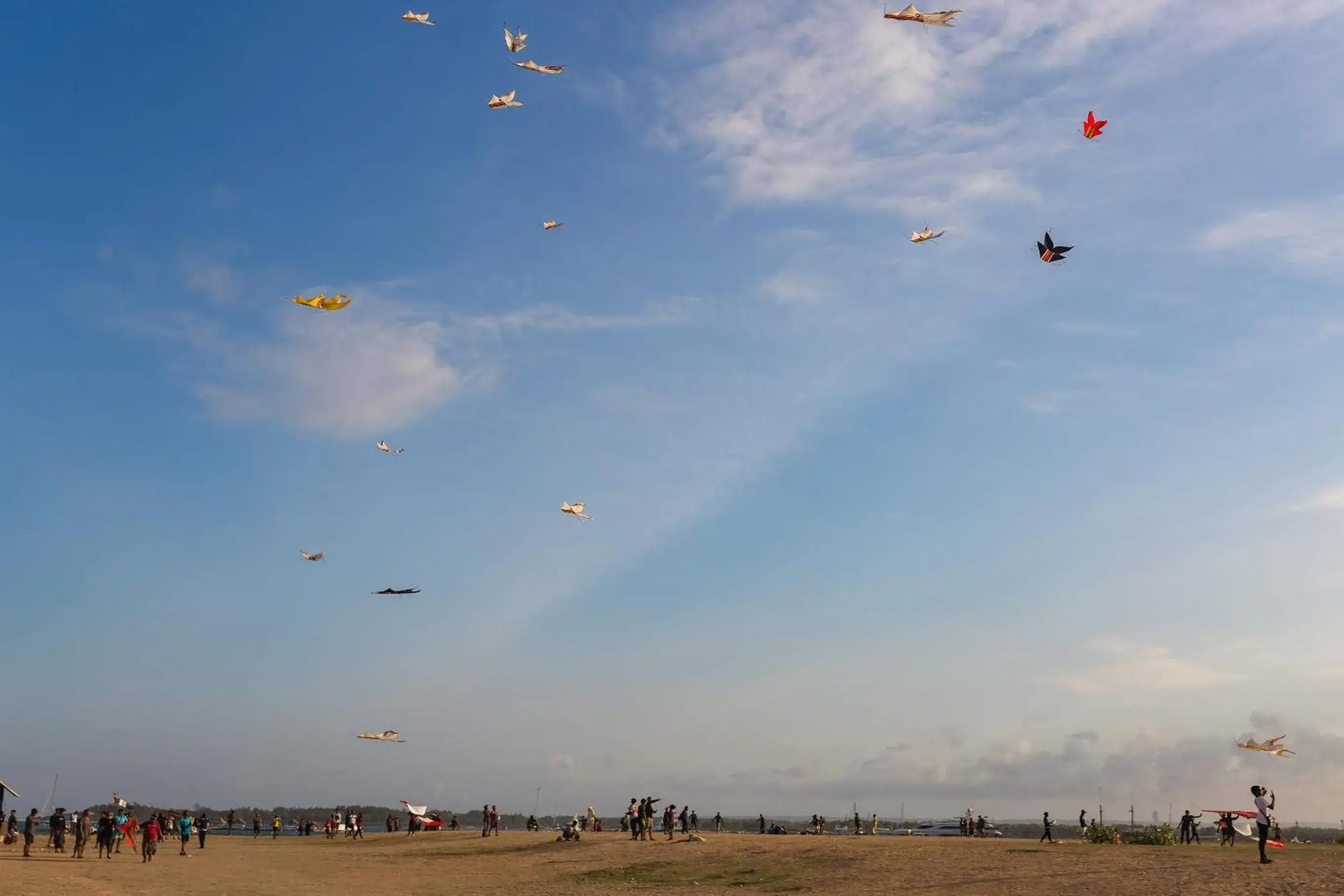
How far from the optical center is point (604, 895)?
98.9 feet

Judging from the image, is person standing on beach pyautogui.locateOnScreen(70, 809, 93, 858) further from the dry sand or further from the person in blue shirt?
the person in blue shirt

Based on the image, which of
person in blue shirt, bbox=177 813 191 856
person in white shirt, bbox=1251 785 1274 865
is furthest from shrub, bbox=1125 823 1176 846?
person in blue shirt, bbox=177 813 191 856

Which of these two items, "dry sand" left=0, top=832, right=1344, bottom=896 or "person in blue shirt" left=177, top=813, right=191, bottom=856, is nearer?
"dry sand" left=0, top=832, right=1344, bottom=896

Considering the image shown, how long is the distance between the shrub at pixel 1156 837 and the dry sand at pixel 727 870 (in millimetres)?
3797

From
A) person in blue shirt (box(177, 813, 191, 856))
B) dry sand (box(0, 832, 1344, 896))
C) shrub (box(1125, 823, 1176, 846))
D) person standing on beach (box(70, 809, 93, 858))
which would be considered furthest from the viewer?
person in blue shirt (box(177, 813, 191, 856))

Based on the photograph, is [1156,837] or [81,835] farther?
[81,835]

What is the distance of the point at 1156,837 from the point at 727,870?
16.6 meters

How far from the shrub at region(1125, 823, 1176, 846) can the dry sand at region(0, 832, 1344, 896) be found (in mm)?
3797

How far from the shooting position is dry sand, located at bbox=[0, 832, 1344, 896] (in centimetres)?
2584

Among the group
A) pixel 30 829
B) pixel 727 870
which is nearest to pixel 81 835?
pixel 30 829

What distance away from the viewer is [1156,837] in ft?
129

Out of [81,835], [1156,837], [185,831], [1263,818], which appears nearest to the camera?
[1263,818]

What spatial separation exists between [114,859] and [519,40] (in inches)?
1352

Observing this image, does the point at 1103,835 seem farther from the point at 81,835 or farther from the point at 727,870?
the point at 81,835
